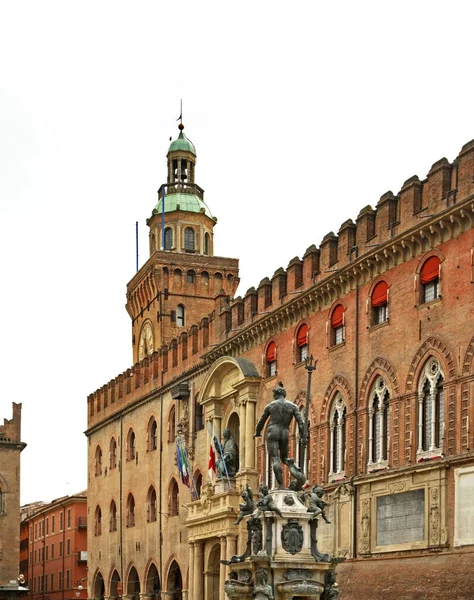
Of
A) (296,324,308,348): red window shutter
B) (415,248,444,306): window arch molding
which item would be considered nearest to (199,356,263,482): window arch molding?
(296,324,308,348): red window shutter

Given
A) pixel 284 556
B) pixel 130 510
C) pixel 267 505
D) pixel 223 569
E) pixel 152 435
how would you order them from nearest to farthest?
pixel 284 556 < pixel 267 505 < pixel 223 569 < pixel 152 435 < pixel 130 510

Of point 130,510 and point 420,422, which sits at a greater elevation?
point 420,422

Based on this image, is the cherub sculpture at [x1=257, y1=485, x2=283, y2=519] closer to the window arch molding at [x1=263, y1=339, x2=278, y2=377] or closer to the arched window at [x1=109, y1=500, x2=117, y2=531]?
the window arch molding at [x1=263, y1=339, x2=278, y2=377]

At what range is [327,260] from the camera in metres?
37.1

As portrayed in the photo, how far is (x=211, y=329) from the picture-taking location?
1857 inches

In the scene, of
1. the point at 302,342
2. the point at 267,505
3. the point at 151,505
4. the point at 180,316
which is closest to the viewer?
the point at 267,505

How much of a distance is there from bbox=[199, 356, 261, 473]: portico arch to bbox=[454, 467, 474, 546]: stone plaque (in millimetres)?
13402

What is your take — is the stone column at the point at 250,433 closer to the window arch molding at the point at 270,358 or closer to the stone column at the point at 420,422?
the window arch molding at the point at 270,358

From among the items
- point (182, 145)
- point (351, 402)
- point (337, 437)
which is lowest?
point (337, 437)

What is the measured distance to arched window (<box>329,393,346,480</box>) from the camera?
116 feet

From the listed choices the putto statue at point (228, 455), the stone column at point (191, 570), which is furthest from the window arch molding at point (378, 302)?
the stone column at point (191, 570)

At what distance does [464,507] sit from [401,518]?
2.93 m

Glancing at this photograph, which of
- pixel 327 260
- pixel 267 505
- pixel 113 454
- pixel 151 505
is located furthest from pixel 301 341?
pixel 113 454

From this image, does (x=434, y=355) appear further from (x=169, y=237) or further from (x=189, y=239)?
(x=169, y=237)
